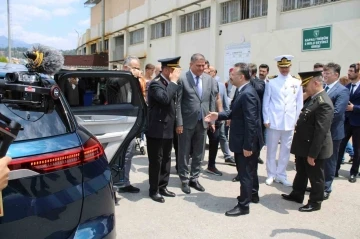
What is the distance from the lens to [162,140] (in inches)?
174

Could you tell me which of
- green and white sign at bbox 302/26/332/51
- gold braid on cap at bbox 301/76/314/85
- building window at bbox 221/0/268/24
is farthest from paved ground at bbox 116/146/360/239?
building window at bbox 221/0/268/24

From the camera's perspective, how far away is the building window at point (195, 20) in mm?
19355

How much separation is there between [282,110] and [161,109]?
194 cm

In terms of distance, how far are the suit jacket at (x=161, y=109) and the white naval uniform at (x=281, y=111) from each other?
5.52 feet

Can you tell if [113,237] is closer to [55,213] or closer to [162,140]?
[55,213]

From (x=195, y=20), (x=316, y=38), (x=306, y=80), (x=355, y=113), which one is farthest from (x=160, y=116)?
(x=195, y=20)

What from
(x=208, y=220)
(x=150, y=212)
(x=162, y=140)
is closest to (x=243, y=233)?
(x=208, y=220)

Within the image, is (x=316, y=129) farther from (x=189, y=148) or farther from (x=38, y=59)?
(x=38, y=59)

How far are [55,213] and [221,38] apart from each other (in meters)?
17.0

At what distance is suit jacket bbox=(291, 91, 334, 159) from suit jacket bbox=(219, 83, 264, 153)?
604mm

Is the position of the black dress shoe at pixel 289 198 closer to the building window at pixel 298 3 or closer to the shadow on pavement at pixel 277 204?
the shadow on pavement at pixel 277 204

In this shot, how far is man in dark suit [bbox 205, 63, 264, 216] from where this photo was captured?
12.7 feet

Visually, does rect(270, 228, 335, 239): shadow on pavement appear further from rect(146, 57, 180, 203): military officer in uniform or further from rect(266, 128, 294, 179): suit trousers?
rect(266, 128, 294, 179): suit trousers

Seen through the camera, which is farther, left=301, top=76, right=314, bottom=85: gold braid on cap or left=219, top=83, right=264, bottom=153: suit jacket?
left=301, top=76, right=314, bottom=85: gold braid on cap
